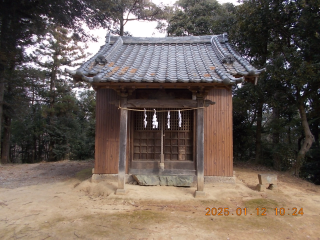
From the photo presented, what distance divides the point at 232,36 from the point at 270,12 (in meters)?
2.28

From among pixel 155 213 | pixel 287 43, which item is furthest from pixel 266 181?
pixel 287 43

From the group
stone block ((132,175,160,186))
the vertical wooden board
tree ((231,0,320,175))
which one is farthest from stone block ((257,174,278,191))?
the vertical wooden board

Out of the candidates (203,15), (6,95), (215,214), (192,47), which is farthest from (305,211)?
(6,95)

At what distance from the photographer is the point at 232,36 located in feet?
38.1

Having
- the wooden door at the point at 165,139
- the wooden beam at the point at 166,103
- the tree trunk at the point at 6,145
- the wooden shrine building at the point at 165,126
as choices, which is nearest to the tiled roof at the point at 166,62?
the wooden shrine building at the point at 165,126

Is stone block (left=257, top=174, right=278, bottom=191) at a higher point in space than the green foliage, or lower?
lower

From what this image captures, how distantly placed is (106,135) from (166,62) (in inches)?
136

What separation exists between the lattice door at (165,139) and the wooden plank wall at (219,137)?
65 centimetres

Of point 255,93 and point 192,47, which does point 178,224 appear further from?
point 255,93

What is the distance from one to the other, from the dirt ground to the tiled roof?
11.0 ft

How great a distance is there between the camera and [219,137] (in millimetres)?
7641

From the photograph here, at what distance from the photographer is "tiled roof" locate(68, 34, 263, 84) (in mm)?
5730

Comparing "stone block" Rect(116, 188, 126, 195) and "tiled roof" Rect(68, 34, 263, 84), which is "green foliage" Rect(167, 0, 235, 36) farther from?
"stone block" Rect(116, 188, 126, 195)
